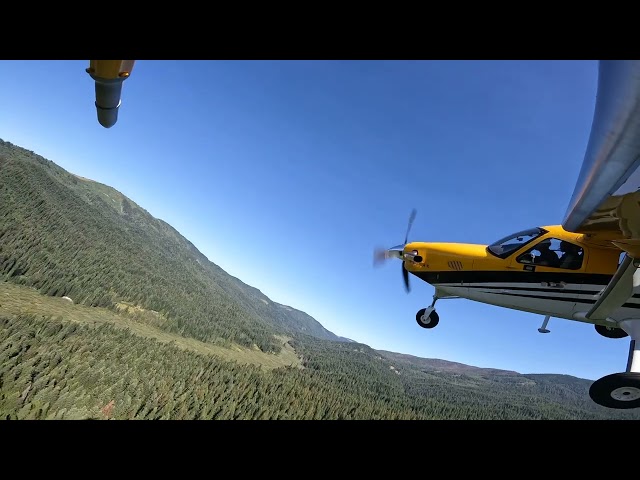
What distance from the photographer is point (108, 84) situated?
175 cm

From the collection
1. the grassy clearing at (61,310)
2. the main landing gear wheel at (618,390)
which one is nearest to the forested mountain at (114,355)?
the grassy clearing at (61,310)

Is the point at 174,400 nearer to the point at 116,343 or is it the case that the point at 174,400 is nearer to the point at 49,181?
the point at 116,343

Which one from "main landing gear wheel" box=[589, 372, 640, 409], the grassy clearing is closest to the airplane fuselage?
"main landing gear wheel" box=[589, 372, 640, 409]

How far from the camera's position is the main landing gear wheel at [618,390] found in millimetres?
4906

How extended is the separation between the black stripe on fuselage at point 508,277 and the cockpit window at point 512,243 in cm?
49

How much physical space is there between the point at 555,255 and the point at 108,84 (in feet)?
27.8

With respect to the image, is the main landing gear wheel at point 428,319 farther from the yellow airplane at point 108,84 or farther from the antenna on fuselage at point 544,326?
the yellow airplane at point 108,84

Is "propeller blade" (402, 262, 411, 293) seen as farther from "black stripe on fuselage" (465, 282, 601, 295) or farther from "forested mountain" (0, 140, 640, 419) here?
"forested mountain" (0, 140, 640, 419)

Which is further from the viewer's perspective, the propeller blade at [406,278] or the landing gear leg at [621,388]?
the propeller blade at [406,278]

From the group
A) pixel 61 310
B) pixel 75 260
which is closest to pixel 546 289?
pixel 61 310

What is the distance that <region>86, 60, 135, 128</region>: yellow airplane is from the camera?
164cm

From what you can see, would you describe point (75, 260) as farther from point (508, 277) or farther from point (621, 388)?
point (621, 388)
